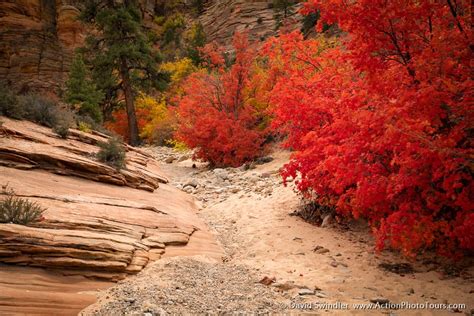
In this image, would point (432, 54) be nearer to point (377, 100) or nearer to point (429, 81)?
point (429, 81)

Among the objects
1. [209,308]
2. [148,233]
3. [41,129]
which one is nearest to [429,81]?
[209,308]

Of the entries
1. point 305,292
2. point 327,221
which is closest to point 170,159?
point 327,221

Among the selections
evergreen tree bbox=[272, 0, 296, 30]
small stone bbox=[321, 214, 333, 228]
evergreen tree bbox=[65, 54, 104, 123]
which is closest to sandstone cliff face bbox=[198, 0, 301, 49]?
evergreen tree bbox=[272, 0, 296, 30]

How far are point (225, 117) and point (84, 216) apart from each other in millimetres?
9417

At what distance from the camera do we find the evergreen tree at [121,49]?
21.2 m

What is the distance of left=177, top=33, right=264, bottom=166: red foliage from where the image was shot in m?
13.6

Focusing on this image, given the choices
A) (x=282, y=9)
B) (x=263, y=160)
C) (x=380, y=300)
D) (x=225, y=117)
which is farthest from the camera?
(x=282, y=9)

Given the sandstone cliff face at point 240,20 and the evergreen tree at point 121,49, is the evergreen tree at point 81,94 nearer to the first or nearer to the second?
the evergreen tree at point 121,49

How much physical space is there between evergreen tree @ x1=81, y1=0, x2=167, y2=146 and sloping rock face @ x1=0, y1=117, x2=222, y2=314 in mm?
14009

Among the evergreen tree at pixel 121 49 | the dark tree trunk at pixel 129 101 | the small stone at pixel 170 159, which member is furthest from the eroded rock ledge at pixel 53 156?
the evergreen tree at pixel 121 49

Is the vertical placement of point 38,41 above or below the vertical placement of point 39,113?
above

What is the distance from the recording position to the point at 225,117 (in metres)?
13.7

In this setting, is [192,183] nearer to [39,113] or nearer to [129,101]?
[39,113]

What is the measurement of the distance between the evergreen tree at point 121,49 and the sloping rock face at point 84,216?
1401 cm
